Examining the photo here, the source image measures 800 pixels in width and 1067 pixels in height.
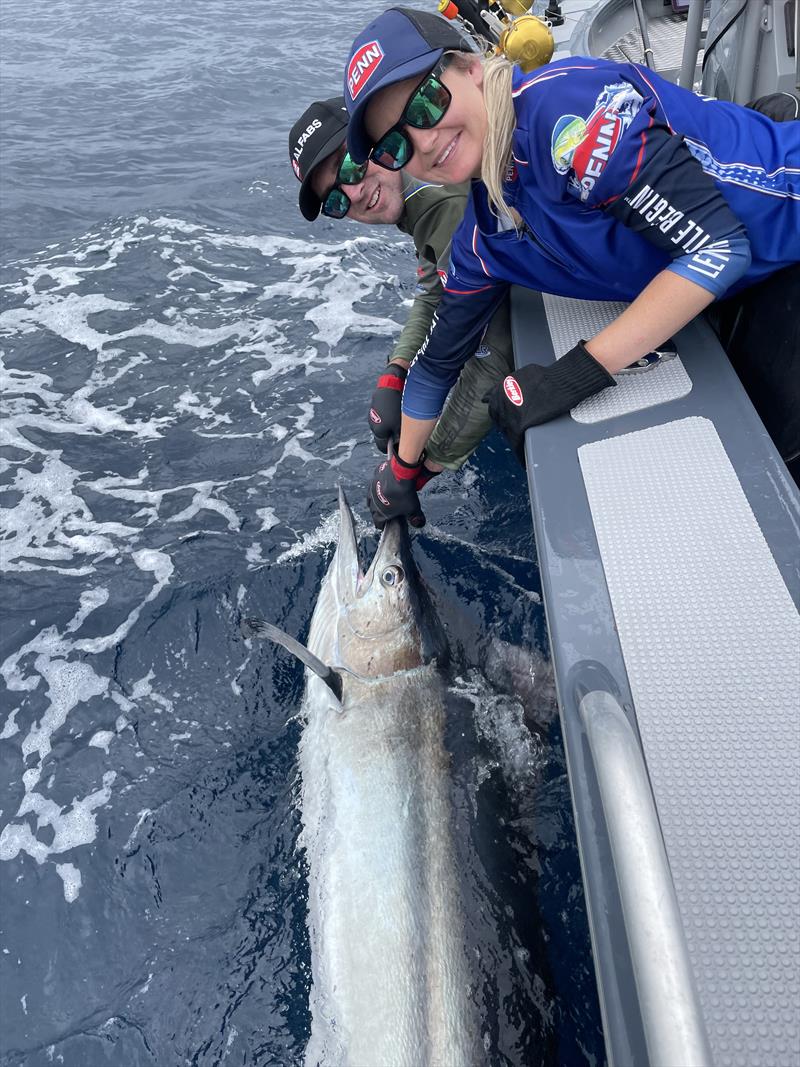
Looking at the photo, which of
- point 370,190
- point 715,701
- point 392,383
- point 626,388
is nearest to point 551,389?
point 626,388

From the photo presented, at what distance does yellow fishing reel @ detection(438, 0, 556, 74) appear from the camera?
426cm

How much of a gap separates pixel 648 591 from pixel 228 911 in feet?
5.89

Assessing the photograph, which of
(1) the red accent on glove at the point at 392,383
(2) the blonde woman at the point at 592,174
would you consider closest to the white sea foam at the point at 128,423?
(1) the red accent on glove at the point at 392,383

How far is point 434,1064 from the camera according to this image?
6.43ft

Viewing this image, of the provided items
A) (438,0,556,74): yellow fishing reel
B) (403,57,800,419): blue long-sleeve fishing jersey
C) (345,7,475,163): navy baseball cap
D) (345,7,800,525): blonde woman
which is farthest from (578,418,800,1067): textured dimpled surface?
(438,0,556,74): yellow fishing reel

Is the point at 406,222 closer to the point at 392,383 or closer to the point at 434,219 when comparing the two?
the point at 434,219

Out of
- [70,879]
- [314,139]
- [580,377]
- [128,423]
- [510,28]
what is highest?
[510,28]

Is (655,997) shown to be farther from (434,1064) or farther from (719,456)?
(719,456)

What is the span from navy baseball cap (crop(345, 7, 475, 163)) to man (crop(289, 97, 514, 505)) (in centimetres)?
85

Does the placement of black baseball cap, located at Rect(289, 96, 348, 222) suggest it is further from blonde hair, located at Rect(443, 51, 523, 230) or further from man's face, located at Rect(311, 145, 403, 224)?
blonde hair, located at Rect(443, 51, 523, 230)

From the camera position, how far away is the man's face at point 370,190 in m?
3.02

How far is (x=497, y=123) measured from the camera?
6.95ft

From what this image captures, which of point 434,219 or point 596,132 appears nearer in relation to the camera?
point 596,132

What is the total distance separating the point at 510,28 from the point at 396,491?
2.94 m
